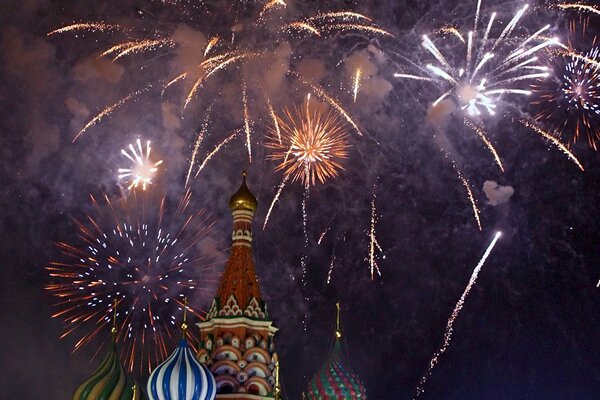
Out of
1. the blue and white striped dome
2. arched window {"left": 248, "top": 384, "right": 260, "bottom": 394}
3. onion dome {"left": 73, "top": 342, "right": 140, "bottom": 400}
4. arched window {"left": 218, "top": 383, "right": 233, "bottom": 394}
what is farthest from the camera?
arched window {"left": 248, "top": 384, "right": 260, "bottom": 394}

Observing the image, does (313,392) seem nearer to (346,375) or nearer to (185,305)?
(346,375)

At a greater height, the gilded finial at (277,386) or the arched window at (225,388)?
the gilded finial at (277,386)

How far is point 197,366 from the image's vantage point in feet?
100

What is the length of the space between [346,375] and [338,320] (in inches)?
111

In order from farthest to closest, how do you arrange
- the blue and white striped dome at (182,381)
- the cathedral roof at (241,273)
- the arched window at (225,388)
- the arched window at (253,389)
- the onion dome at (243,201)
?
the onion dome at (243,201), the cathedral roof at (241,273), the arched window at (253,389), the arched window at (225,388), the blue and white striped dome at (182,381)

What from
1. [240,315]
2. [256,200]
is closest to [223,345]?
[240,315]

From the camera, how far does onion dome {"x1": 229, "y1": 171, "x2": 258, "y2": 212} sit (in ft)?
116

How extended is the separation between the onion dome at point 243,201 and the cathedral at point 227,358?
0.05 meters

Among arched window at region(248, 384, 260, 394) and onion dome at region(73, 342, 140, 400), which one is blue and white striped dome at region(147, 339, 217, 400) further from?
onion dome at region(73, 342, 140, 400)

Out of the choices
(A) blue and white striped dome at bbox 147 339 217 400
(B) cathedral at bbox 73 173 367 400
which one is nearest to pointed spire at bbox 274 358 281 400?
(B) cathedral at bbox 73 173 367 400

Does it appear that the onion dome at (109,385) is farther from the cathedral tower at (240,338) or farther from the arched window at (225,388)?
the arched window at (225,388)

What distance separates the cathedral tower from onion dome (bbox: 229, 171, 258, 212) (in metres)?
1.61

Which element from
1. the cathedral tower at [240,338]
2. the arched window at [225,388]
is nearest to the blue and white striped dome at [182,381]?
the arched window at [225,388]

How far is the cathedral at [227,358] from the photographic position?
30.2 metres
